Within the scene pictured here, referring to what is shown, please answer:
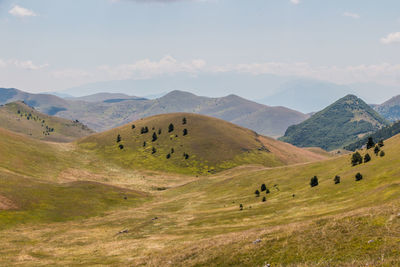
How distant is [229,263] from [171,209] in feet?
207

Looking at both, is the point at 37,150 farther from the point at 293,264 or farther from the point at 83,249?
the point at 293,264

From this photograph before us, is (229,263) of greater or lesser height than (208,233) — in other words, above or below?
above

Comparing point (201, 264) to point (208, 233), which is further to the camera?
point (208, 233)

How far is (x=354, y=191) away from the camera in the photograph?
57500 millimetres

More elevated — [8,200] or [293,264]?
[293,264]

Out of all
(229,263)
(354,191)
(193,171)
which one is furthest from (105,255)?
(193,171)

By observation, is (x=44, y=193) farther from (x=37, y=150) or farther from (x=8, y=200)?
(x=37, y=150)

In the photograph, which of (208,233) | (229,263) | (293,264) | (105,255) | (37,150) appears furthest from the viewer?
(37,150)

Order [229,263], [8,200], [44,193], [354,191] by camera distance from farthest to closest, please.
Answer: [44,193] → [8,200] → [354,191] → [229,263]

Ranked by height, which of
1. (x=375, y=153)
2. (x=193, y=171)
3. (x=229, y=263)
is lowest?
(x=193, y=171)

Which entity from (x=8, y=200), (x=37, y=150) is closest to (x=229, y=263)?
(x=8, y=200)

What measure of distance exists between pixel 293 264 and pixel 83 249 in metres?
37.3

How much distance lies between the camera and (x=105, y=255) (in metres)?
45.4

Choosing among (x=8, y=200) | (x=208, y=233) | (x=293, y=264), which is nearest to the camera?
(x=293, y=264)
